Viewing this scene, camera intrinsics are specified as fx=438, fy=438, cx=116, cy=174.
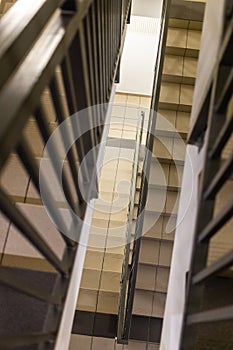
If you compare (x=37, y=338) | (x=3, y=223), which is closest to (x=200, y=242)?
(x=37, y=338)

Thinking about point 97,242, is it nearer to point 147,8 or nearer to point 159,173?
point 159,173

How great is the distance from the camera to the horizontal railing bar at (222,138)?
113cm

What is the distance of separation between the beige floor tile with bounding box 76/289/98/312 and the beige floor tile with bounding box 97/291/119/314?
50 millimetres

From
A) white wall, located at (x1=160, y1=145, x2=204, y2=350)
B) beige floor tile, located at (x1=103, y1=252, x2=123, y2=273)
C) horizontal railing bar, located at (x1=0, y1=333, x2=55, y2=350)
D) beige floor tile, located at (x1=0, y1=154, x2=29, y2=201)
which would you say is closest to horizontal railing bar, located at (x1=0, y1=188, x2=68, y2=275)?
horizontal railing bar, located at (x1=0, y1=333, x2=55, y2=350)

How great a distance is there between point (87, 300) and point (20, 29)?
128 inches

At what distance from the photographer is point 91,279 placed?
3.94 m

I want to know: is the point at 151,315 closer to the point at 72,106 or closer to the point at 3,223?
the point at 3,223

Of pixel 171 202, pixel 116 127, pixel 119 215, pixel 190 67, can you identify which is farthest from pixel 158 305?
pixel 116 127

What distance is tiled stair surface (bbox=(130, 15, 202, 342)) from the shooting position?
3.46 meters

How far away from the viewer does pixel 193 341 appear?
1.45 m

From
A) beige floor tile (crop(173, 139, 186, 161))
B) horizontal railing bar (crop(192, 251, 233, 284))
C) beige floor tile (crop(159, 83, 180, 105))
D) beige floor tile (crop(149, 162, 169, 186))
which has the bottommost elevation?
horizontal railing bar (crop(192, 251, 233, 284))

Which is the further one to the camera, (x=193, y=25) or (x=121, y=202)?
(x=121, y=202)

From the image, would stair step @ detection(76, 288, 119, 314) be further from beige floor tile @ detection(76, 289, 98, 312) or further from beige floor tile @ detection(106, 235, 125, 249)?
beige floor tile @ detection(106, 235, 125, 249)

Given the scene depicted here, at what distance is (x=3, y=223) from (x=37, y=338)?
35.8 inches
